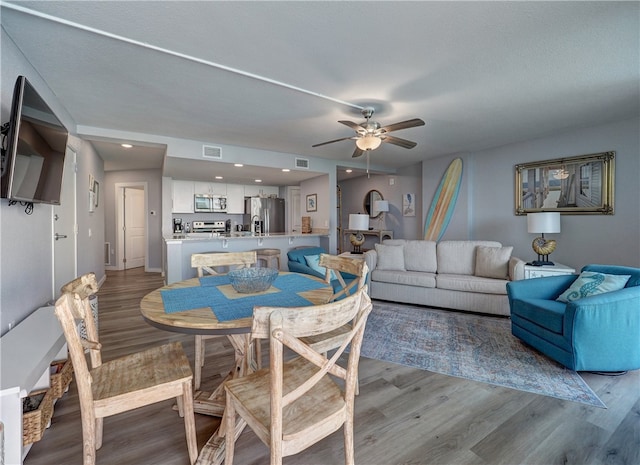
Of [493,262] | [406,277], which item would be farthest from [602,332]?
[406,277]

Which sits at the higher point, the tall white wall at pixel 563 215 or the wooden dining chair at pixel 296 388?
the tall white wall at pixel 563 215

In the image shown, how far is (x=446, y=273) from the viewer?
166 inches

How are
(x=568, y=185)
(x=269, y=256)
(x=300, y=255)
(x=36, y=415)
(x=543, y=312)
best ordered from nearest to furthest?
1. (x=36, y=415)
2. (x=543, y=312)
3. (x=568, y=185)
4. (x=300, y=255)
5. (x=269, y=256)

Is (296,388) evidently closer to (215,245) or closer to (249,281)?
(249,281)

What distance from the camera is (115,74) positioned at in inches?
92.7

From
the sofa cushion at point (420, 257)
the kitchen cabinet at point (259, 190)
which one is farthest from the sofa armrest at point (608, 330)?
the kitchen cabinet at point (259, 190)

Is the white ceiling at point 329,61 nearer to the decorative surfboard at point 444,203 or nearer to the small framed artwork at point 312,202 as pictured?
the decorative surfboard at point 444,203

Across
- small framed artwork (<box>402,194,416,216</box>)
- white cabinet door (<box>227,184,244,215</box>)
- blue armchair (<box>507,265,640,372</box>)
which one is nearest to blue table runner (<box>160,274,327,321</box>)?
blue armchair (<box>507,265,640,372</box>)

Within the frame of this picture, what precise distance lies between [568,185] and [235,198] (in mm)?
6551

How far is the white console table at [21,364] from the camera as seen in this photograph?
1111 millimetres

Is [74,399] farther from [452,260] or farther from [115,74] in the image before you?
[452,260]

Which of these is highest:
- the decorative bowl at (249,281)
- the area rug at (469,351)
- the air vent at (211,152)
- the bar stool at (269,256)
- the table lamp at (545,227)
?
the air vent at (211,152)

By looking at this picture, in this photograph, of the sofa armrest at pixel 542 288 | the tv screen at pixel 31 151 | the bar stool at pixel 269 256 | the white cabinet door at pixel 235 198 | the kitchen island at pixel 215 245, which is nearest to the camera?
the tv screen at pixel 31 151

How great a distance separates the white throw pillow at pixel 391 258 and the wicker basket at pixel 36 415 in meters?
3.84
